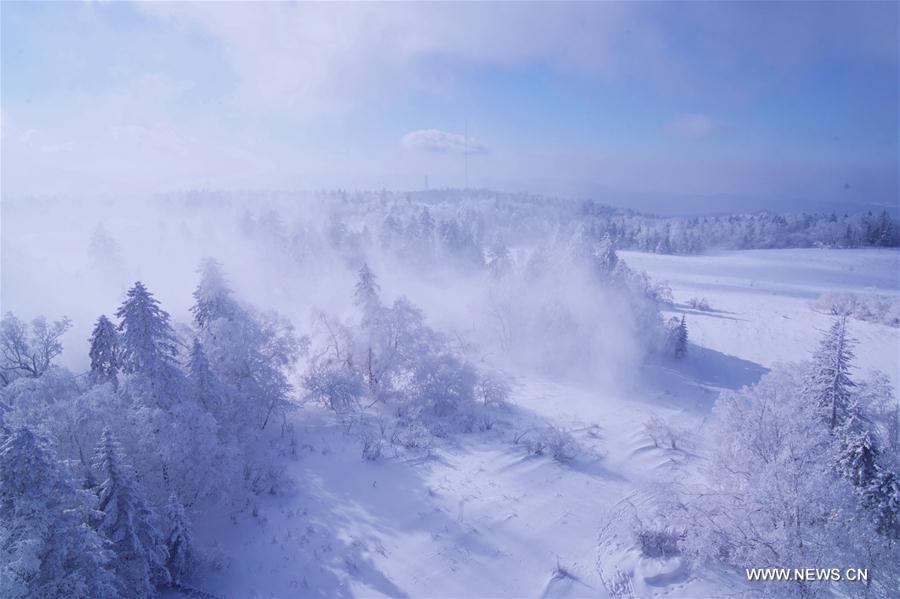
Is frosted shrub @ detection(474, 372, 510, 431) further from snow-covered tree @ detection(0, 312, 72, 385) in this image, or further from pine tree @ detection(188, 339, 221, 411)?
snow-covered tree @ detection(0, 312, 72, 385)

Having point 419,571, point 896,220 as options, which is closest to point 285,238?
point 419,571

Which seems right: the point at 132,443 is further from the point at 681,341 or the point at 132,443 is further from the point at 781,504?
the point at 681,341

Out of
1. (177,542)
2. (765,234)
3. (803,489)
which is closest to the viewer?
(803,489)

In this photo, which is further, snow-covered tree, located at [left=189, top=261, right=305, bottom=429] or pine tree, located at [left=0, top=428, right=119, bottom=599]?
snow-covered tree, located at [left=189, top=261, right=305, bottom=429]

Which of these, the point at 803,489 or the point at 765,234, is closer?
the point at 803,489

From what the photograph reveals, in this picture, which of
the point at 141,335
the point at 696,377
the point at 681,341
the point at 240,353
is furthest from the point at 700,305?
the point at 141,335

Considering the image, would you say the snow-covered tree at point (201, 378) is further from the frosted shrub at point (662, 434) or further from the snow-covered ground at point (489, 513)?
the frosted shrub at point (662, 434)

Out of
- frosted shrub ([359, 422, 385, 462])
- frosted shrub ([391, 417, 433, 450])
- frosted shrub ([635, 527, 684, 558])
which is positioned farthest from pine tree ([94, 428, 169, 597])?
Answer: frosted shrub ([635, 527, 684, 558])
